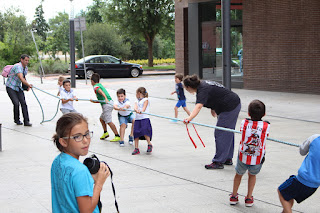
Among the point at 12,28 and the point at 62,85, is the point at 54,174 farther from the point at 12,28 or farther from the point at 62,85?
the point at 12,28

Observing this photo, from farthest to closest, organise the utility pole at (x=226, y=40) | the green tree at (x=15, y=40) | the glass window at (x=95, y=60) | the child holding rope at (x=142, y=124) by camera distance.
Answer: the green tree at (x=15, y=40)
the glass window at (x=95, y=60)
the utility pole at (x=226, y=40)
the child holding rope at (x=142, y=124)

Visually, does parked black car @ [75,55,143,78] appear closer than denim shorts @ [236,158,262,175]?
No

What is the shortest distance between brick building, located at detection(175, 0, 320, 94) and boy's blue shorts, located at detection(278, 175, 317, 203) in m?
14.3

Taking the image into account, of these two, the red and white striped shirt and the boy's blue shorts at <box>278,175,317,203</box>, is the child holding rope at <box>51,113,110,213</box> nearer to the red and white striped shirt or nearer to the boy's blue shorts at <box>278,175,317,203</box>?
the boy's blue shorts at <box>278,175,317,203</box>

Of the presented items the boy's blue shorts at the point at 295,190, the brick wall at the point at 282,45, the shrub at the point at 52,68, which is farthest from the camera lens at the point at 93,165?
the shrub at the point at 52,68

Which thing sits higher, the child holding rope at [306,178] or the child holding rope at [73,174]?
the child holding rope at [73,174]

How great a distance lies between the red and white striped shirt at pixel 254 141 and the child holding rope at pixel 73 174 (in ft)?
9.24

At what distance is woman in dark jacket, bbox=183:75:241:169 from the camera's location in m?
6.91

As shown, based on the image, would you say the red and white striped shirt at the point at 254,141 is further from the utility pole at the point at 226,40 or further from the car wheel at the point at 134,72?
the car wheel at the point at 134,72

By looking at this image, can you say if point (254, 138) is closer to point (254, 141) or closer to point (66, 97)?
point (254, 141)

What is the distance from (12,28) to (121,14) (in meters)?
9.65

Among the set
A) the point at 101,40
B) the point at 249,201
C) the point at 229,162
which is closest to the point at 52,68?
the point at 101,40

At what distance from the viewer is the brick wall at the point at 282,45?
18.2 m

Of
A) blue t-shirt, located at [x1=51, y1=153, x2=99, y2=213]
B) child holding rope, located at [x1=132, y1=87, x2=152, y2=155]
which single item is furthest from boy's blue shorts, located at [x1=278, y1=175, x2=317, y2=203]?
child holding rope, located at [x1=132, y1=87, x2=152, y2=155]
